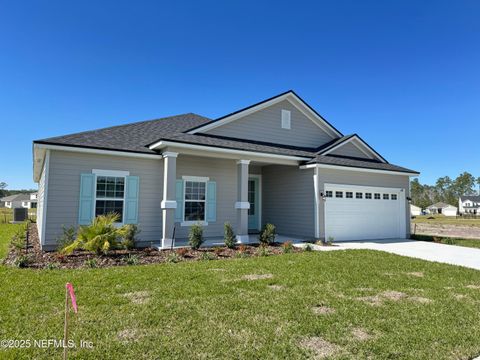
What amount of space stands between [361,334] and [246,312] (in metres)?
1.56

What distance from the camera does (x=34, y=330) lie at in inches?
142

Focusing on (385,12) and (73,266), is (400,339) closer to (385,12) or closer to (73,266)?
(73,266)

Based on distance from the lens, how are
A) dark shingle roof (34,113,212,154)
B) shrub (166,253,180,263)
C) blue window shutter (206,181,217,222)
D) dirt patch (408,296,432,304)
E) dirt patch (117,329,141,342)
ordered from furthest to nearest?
blue window shutter (206,181,217,222) < dark shingle roof (34,113,212,154) < shrub (166,253,180,263) < dirt patch (408,296,432,304) < dirt patch (117,329,141,342)

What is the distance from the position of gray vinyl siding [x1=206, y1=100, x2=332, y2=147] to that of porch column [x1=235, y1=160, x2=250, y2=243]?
7.80ft

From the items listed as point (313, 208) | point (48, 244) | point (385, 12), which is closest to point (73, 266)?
point (48, 244)

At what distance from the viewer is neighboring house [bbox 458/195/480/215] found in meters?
81.9

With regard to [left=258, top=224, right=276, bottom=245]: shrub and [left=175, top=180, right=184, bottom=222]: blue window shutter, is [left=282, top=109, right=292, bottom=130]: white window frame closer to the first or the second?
[left=258, top=224, right=276, bottom=245]: shrub

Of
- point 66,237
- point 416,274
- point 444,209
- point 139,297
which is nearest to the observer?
point 139,297

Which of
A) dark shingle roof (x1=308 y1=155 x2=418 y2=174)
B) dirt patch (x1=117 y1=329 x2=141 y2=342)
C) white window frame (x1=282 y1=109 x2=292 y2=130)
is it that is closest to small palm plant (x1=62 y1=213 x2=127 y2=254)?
dirt patch (x1=117 y1=329 x2=141 y2=342)

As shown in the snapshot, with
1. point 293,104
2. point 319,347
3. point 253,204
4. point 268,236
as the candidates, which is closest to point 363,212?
point 253,204

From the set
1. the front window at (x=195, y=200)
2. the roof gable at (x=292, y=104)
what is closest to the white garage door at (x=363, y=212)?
the roof gable at (x=292, y=104)

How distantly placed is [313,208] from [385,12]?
8.67m

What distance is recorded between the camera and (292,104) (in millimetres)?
15172

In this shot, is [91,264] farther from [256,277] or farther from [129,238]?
[256,277]
